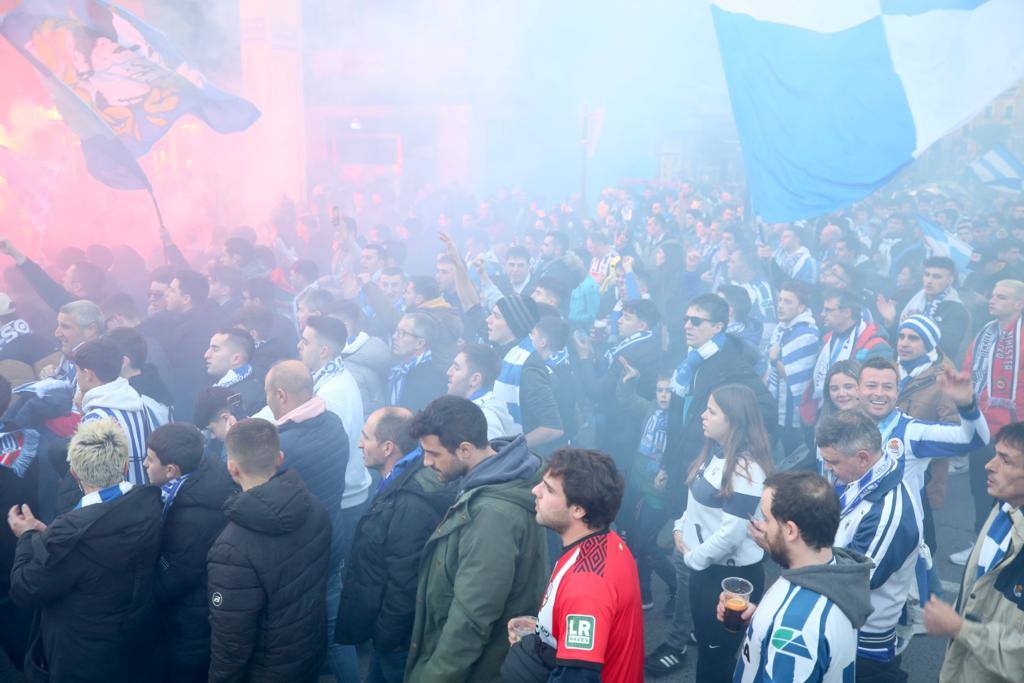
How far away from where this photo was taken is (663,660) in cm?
390

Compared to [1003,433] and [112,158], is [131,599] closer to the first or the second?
[1003,433]

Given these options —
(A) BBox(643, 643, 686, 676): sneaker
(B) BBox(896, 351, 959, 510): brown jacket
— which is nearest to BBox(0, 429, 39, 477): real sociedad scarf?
(A) BBox(643, 643, 686, 676): sneaker

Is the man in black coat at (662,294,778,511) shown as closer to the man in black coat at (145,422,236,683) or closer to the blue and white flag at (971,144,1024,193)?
the man in black coat at (145,422,236,683)

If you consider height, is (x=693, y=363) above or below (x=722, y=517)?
above

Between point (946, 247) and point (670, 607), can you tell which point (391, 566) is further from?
point (946, 247)

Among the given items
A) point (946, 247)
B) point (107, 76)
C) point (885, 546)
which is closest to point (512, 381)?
point (885, 546)

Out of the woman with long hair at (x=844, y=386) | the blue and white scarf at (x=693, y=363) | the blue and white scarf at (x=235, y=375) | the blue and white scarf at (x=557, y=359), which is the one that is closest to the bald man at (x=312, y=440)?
the blue and white scarf at (x=235, y=375)

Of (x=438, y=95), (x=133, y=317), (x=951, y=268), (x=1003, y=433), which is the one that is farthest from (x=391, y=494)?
(x=438, y=95)

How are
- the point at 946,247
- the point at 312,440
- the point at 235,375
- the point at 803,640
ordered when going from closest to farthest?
the point at 803,640
the point at 312,440
the point at 235,375
the point at 946,247

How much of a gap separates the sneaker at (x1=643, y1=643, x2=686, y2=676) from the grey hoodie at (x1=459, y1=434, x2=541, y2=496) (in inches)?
69.8

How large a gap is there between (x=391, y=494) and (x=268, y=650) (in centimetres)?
73

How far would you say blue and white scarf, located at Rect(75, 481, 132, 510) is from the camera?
278 centimetres

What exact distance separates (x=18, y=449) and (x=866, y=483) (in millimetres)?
3948

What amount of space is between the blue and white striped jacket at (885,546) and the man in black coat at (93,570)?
271 cm
